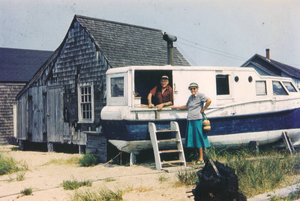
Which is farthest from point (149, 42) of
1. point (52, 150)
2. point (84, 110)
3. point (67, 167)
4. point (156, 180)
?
point (156, 180)

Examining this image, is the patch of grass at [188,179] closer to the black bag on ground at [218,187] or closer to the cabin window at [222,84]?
the black bag on ground at [218,187]

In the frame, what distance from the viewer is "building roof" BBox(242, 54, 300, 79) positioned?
29911 millimetres

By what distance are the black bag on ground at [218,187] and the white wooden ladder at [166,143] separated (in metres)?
3.86

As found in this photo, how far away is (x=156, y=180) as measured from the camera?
23.8 ft

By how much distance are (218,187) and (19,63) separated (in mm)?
21490

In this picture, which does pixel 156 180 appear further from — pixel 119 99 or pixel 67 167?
pixel 67 167

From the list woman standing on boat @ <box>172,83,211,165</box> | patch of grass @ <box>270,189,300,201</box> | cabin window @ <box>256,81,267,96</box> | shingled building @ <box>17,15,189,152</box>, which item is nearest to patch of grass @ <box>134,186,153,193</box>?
patch of grass @ <box>270,189,300,201</box>

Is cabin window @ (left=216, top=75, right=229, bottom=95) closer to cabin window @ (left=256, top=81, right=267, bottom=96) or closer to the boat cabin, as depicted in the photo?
the boat cabin

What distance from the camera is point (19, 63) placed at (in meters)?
23.3

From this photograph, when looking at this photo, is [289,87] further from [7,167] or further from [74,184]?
[7,167]

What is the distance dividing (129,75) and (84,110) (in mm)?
5179

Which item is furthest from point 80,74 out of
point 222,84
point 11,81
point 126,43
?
point 11,81

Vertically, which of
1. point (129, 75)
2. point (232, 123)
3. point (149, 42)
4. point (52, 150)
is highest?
point (149, 42)

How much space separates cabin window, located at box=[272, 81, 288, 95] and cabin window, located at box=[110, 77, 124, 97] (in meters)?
4.80
